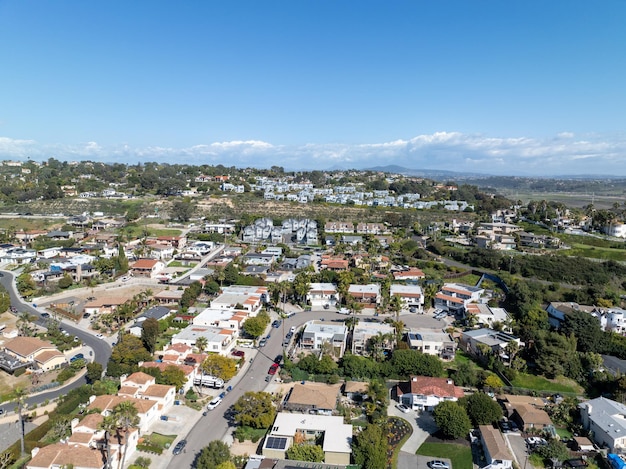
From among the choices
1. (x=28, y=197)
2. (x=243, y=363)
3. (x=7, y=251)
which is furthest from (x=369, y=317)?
(x=28, y=197)

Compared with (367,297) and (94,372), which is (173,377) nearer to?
(94,372)

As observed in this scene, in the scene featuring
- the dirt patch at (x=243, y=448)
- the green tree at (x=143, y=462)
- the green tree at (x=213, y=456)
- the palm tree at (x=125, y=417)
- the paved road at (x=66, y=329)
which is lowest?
the paved road at (x=66, y=329)

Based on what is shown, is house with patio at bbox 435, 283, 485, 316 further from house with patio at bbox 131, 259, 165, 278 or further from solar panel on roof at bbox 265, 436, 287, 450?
house with patio at bbox 131, 259, 165, 278

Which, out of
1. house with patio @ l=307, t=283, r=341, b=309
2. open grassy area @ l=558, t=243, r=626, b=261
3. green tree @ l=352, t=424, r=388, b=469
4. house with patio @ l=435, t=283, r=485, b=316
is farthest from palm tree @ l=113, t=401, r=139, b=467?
open grassy area @ l=558, t=243, r=626, b=261

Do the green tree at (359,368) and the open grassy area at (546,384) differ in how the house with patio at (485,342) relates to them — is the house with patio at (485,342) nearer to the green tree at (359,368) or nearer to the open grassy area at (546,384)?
the open grassy area at (546,384)

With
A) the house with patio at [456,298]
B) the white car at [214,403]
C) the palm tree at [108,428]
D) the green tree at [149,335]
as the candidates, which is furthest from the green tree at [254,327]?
the house with patio at [456,298]

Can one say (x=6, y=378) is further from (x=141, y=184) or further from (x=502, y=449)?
(x=141, y=184)
